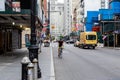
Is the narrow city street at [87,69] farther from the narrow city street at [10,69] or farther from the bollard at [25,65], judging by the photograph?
the bollard at [25,65]

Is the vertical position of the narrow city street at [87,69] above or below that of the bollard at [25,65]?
below

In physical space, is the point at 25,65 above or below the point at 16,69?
above

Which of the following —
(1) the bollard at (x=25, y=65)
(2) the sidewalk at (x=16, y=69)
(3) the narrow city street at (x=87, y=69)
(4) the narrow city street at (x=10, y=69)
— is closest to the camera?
(1) the bollard at (x=25, y=65)

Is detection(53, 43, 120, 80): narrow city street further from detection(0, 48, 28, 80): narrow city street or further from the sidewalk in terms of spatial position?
detection(0, 48, 28, 80): narrow city street

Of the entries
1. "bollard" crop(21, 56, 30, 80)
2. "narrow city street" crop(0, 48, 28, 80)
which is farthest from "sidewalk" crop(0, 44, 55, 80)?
"bollard" crop(21, 56, 30, 80)

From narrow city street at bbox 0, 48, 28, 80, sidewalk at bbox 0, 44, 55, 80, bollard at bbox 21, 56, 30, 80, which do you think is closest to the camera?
bollard at bbox 21, 56, 30, 80

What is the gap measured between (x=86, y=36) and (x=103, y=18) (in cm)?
2777

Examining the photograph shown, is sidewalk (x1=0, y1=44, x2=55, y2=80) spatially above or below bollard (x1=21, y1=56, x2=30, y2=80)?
below

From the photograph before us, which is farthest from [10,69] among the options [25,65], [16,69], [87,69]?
[25,65]

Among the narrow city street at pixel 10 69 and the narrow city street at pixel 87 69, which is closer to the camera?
the narrow city street at pixel 10 69

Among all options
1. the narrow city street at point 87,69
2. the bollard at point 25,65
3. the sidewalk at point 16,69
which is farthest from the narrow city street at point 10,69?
the bollard at point 25,65

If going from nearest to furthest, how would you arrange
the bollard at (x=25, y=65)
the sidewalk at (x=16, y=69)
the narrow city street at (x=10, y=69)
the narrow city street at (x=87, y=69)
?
the bollard at (x=25, y=65) → the narrow city street at (x=10, y=69) → the sidewalk at (x=16, y=69) → the narrow city street at (x=87, y=69)

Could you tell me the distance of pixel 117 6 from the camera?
8675 centimetres

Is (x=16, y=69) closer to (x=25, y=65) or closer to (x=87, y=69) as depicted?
(x=87, y=69)
